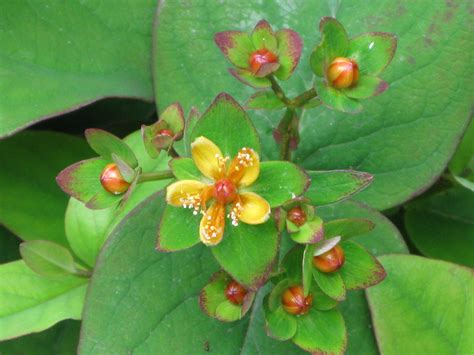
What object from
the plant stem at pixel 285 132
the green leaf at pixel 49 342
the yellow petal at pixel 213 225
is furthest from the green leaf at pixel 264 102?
the green leaf at pixel 49 342

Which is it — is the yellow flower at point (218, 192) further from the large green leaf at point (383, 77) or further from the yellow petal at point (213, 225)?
the large green leaf at point (383, 77)

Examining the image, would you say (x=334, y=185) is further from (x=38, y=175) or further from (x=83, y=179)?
(x=38, y=175)

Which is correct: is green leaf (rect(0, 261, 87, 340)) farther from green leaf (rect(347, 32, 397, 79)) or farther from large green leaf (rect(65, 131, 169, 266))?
green leaf (rect(347, 32, 397, 79))

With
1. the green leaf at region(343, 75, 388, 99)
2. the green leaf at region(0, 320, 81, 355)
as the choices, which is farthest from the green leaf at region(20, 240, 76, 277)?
the green leaf at region(343, 75, 388, 99)

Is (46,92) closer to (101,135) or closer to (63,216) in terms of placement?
(63,216)

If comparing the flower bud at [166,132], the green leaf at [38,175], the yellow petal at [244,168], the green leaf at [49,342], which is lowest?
the green leaf at [49,342]

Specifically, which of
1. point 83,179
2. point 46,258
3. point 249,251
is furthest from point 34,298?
point 249,251

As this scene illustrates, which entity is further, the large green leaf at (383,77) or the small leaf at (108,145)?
the large green leaf at (383,77)
